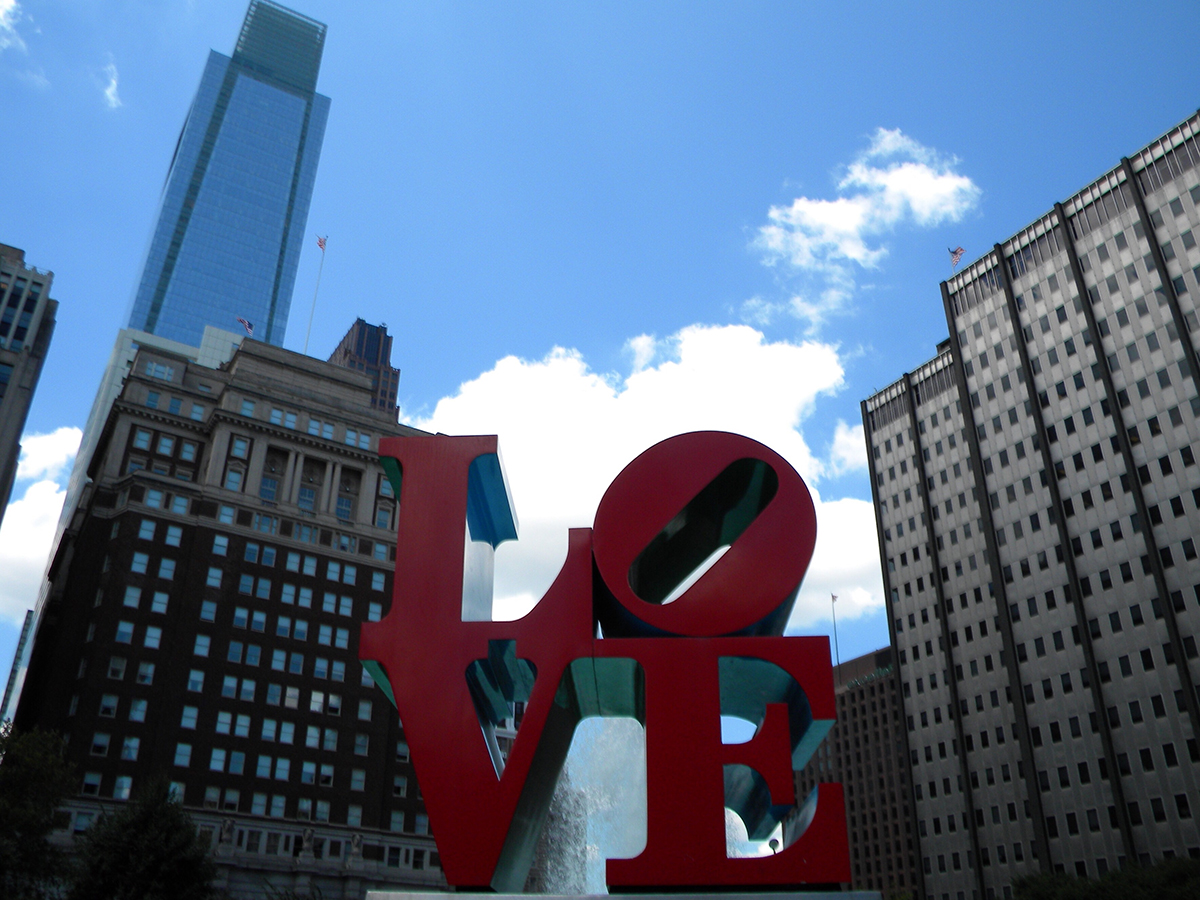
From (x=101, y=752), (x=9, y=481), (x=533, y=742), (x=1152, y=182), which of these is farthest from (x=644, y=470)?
(x=9, y=481)

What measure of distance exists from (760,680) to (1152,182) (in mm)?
72031

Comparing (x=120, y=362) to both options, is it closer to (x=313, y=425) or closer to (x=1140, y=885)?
(x=313, y=425)

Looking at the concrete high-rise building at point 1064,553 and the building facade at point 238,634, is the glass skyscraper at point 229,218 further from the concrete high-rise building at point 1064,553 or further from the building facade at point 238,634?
the concrete high-rise building at point 1064,553

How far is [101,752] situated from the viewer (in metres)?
64.8

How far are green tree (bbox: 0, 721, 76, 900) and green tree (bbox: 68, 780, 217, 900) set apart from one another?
6.81 metres

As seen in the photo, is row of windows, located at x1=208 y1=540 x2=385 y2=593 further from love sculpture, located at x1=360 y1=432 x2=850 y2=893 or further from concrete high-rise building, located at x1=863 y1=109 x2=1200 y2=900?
love sculpture, located at x1=360 y1=432 x2=850 y2=893

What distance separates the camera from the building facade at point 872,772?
461ft

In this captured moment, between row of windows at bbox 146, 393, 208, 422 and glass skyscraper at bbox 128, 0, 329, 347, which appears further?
glass skyscraper at bbox 128, 0, 329, 347

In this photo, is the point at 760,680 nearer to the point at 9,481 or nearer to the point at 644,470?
the point at 644,470

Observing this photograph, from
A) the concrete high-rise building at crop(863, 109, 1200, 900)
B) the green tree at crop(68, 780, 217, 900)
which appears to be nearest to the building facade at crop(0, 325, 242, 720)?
the concrete high-rise building at crop(863, 109, 1200, 900)

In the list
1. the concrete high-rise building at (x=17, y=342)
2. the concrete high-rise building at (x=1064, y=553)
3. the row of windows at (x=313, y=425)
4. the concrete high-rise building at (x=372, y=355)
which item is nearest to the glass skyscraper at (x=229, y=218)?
the concrete high-rise building at (x=372, y=355)

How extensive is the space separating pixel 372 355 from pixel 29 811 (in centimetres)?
15280

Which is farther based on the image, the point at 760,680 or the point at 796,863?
the point at 760,680

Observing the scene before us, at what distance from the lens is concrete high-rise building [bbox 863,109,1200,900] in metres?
64.9
